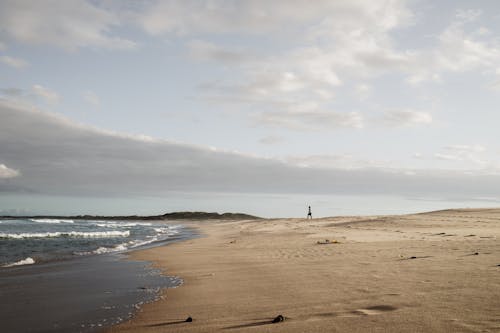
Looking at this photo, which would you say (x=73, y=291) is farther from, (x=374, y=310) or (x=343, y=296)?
(x=374, y=310)

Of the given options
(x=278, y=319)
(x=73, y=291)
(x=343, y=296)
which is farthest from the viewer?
(x=73, y=291)

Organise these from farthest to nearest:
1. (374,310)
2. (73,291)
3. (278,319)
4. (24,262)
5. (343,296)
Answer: (24,262)
(73,291)
(343,296)
(374,310)
(278,319)

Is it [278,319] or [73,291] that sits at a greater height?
[278,319]

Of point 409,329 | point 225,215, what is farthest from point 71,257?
point 225,215

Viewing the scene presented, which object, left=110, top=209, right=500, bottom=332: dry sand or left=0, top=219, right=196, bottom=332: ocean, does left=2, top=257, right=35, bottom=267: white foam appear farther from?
Answer: left=110, top=209, right=500, bottom=332: dry sand

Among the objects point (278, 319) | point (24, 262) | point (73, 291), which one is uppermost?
point (278, 319)

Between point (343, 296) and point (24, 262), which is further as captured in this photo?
point (24, 262)

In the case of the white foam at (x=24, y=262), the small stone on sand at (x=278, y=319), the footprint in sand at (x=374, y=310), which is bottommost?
the white foam at (x=24, y=262)

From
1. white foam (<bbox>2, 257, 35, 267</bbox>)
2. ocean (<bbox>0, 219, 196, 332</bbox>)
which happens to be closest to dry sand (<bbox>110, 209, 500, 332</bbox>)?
ocean (<bbox>0, 219, 196, 332</bbox>)

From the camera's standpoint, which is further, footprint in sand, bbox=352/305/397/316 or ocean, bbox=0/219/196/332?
ocean, bbox=0/219/196/332

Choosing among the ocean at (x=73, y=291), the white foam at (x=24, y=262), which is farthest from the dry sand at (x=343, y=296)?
the white foam at (x=24, y=262)

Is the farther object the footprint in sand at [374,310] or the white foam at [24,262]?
the white foam at [24,262]

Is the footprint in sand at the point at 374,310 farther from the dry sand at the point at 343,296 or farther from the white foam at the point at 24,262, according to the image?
the white foam at the point at 24,262

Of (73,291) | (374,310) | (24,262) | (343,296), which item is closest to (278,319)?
(374,310)
